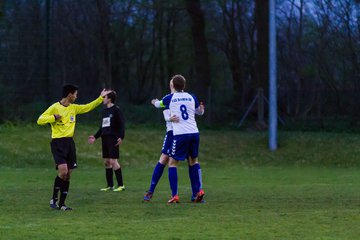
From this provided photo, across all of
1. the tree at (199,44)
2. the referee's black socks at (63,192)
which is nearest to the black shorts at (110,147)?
the referee's black socks at (63,192)

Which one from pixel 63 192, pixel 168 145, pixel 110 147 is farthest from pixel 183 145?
pixel 110 147

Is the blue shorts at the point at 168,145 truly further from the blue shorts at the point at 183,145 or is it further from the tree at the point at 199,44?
the tree at the point at 199,44

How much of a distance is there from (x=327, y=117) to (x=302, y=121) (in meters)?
1.04

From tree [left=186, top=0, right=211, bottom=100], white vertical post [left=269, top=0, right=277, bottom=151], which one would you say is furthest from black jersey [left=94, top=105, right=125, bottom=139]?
tree [left=186, top=0, right=211, bottom=100]

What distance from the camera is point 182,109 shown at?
1248 centimetres

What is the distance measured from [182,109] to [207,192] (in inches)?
110

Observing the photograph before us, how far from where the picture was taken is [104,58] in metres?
46.5

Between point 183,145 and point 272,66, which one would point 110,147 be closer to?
point 183,145

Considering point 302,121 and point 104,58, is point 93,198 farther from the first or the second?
point 104,58

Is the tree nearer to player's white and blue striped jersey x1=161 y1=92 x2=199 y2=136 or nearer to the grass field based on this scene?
the grass field

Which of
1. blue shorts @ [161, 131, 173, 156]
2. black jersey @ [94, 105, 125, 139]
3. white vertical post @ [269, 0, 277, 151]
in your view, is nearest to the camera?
blue shorts @ [161, 131, 173, 156]

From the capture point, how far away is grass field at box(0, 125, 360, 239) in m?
9.31

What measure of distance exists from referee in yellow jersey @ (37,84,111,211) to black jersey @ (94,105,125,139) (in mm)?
3458

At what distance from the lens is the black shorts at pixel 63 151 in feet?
38.5
